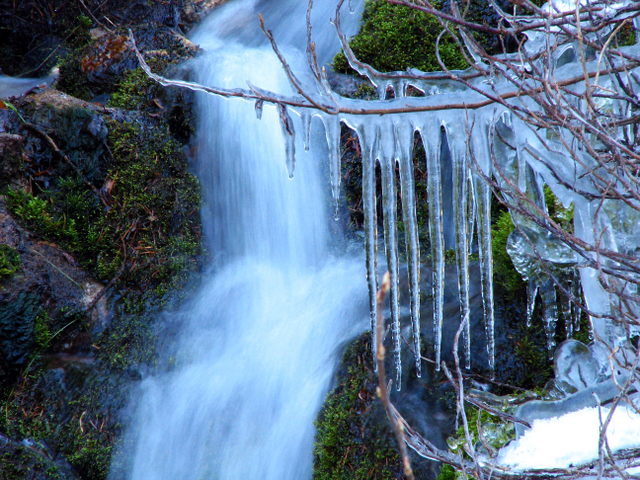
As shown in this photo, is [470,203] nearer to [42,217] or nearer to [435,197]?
[435,197]

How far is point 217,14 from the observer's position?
5.85 m

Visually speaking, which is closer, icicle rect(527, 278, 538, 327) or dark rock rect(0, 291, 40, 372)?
icicle rect(527, 278, 538, 327)

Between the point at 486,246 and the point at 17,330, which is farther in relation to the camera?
the point at 17,330

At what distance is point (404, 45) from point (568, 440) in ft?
12.8

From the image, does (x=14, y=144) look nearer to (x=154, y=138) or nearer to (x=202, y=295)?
(x=154, y=138)

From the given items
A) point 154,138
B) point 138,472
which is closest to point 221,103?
point 154,138

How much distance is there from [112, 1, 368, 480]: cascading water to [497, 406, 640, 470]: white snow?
5.12 ft

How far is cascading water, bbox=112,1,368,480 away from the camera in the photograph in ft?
11.7

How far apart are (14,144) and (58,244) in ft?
3.43

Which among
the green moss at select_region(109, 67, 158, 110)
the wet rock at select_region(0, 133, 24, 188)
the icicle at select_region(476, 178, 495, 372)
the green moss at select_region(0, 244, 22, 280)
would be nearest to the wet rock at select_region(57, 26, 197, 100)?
the green moss at select_region(109, 67, 158, 110)

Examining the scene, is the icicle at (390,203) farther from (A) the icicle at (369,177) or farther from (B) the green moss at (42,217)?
(B) the green moss at (42,217)

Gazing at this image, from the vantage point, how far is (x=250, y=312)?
13.8ft

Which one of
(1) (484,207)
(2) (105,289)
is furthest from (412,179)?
(2) (105,289)

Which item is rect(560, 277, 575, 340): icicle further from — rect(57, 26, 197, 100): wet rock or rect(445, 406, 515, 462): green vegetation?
rect(57, 26, 197, 100): wet rock
